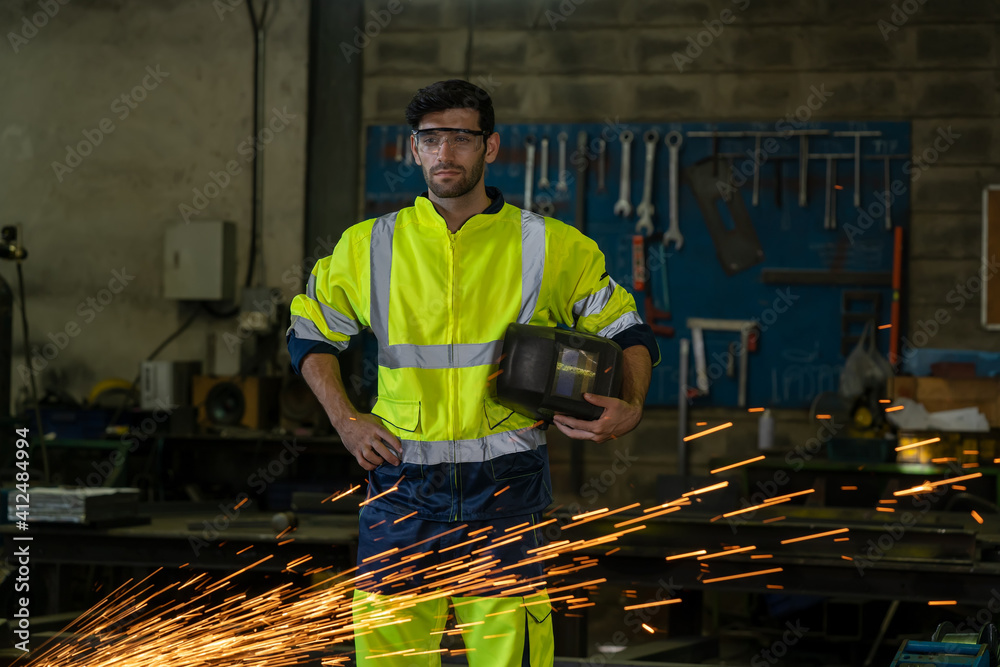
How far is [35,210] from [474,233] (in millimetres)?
4860

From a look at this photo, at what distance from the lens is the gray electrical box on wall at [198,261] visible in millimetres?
5848

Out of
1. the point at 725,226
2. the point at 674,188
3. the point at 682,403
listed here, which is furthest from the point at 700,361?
the point at 674,188

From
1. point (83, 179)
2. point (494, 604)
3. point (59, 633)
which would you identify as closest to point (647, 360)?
point (494, 604)

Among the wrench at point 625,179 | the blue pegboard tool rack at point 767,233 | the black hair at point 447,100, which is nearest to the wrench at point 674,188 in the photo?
the blue pegboard tool rack at point 767,233

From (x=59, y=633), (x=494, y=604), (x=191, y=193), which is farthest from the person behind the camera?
(x=191, y=193)

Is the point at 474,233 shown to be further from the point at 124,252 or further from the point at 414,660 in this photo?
the point at 124,252

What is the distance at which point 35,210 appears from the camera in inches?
243

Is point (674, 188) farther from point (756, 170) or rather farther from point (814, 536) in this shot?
point (814, 536)

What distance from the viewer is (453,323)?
2045 mm

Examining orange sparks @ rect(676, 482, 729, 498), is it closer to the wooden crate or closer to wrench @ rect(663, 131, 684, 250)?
the wooden crate

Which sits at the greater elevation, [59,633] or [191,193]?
[191,193]

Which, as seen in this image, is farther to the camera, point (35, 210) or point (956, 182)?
point (35, 210)

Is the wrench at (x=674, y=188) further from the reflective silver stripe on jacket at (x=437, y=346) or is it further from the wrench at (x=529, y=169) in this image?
the reflective silver stripe on jacket at (x=437, y=346)

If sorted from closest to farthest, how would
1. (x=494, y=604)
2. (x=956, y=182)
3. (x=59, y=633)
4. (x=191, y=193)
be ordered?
1. (x=494, y=604)
2. (x=59, y=633)
3. (x=956, y=182)
4. (x=191, y=193)
